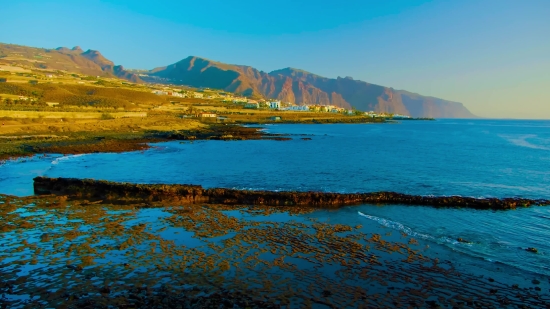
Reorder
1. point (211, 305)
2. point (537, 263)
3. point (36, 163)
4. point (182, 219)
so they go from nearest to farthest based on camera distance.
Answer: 1. point (211, 305)
2. point (537, 263)
3. point (182, 219)
4. point (36, 163)

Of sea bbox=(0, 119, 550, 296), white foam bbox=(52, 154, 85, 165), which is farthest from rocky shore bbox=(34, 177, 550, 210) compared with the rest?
white foam bbox=(52, 154, 85, 165)

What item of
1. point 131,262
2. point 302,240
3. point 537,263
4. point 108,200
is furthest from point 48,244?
point 537,263

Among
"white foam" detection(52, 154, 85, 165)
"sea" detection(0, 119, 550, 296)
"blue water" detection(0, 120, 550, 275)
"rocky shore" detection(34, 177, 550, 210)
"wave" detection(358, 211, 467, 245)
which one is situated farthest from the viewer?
"white foam" detection(52, 154, 85, 165)

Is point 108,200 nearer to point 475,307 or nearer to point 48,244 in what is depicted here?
point 48,244

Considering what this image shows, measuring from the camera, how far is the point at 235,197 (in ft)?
71.3

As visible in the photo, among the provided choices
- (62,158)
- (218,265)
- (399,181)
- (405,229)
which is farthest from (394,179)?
(62,158)

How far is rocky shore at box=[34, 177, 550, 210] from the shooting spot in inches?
838

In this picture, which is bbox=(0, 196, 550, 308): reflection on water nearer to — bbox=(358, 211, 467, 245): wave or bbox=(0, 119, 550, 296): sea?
bbox=(358, 211, 467, 245): wave

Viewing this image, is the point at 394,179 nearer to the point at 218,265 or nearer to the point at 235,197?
the point at 235,197

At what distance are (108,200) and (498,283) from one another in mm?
20028

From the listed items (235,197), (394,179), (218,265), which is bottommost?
(235,197)

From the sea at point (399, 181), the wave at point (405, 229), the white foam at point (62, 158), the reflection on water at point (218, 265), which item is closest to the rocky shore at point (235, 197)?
the sea at point (399, 181)

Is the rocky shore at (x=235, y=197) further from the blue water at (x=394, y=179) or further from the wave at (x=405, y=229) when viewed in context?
the wave at (x=405, y=229)

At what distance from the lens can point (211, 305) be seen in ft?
30.4
